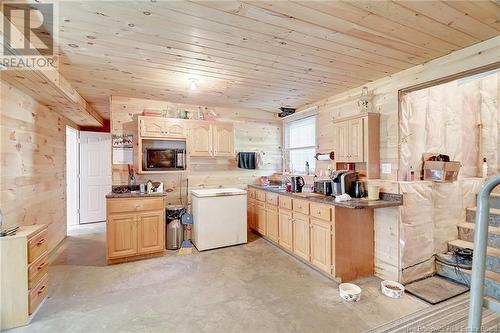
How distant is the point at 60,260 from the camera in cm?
341

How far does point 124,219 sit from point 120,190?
636mm

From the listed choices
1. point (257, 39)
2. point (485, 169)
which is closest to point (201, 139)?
point (257, 39)

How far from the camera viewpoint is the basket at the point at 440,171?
2740 millimetres

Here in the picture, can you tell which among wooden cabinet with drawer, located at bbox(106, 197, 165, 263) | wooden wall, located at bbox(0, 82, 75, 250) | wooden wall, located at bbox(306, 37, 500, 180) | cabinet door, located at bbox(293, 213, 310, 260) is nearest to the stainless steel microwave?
wooden cabinet with drawer, located at bbox(106, 197, 165, 263)

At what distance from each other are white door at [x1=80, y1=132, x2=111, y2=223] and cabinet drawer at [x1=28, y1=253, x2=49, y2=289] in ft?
11.2

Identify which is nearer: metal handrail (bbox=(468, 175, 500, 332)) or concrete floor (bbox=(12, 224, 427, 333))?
metal handrail (bbox=(468, 175, 500, 332))

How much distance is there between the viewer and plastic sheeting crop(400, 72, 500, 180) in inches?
113

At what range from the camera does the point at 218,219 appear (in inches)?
151

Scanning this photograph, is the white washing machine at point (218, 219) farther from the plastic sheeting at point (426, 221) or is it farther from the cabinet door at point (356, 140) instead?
the plastic sheeting at point (426, 221)

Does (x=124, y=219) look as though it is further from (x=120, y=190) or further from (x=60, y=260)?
(x=60, y=260)

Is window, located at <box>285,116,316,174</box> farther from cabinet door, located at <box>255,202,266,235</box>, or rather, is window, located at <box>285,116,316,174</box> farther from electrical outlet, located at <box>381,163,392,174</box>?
electrical outlet, located at <box>381,163,392,174</box>

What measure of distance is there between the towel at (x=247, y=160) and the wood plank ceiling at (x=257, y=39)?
1576 millimetres

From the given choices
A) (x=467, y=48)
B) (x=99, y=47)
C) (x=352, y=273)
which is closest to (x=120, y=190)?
(x=99, y=47)

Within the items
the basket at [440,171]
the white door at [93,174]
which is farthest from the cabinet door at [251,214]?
the white door at [93,174]
